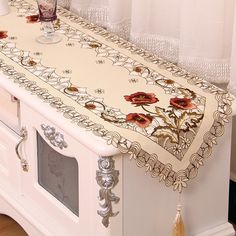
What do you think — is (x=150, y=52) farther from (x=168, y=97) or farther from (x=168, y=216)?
(x=168, y=216)

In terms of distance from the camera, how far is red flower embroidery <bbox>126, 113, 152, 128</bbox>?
1.84 m

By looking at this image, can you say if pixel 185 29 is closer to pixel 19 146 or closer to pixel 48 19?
pixel 48 19

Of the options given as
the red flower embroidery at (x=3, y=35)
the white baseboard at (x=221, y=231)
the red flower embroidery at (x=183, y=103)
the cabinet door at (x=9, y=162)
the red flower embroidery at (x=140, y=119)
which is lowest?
the white baseboard at (x=221, y=231)

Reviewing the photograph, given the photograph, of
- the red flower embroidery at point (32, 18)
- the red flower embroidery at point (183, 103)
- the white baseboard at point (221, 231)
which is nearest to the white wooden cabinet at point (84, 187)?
the white baseboard at point (221, 231)

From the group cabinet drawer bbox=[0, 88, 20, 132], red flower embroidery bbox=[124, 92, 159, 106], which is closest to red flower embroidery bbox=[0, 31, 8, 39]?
cabinet drawer bbox=[0, 88, 20, 132]

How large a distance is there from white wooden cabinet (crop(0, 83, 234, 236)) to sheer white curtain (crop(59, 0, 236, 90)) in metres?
0.26

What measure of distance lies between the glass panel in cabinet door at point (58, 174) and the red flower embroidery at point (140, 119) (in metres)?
0.20

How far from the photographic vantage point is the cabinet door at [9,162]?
2.23 meters

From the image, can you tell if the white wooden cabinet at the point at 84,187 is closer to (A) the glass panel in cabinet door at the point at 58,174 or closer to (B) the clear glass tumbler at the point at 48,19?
(A) the glass panel in cabinet door at the point at 58,174

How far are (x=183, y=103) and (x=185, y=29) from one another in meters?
0.32

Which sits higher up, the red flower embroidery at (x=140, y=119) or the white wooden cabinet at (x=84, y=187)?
the red flower embroidery at (x=140, y=119)

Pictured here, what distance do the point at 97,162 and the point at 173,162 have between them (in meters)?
0.19

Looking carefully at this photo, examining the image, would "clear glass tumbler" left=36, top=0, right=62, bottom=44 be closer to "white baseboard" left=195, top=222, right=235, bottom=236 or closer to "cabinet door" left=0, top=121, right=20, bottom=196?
"cabinet door" left=0, top=121, right=20, bottom=196

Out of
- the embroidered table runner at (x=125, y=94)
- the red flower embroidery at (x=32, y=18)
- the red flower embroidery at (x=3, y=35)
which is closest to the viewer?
the embroidered table runner at (x=125, y=94)
